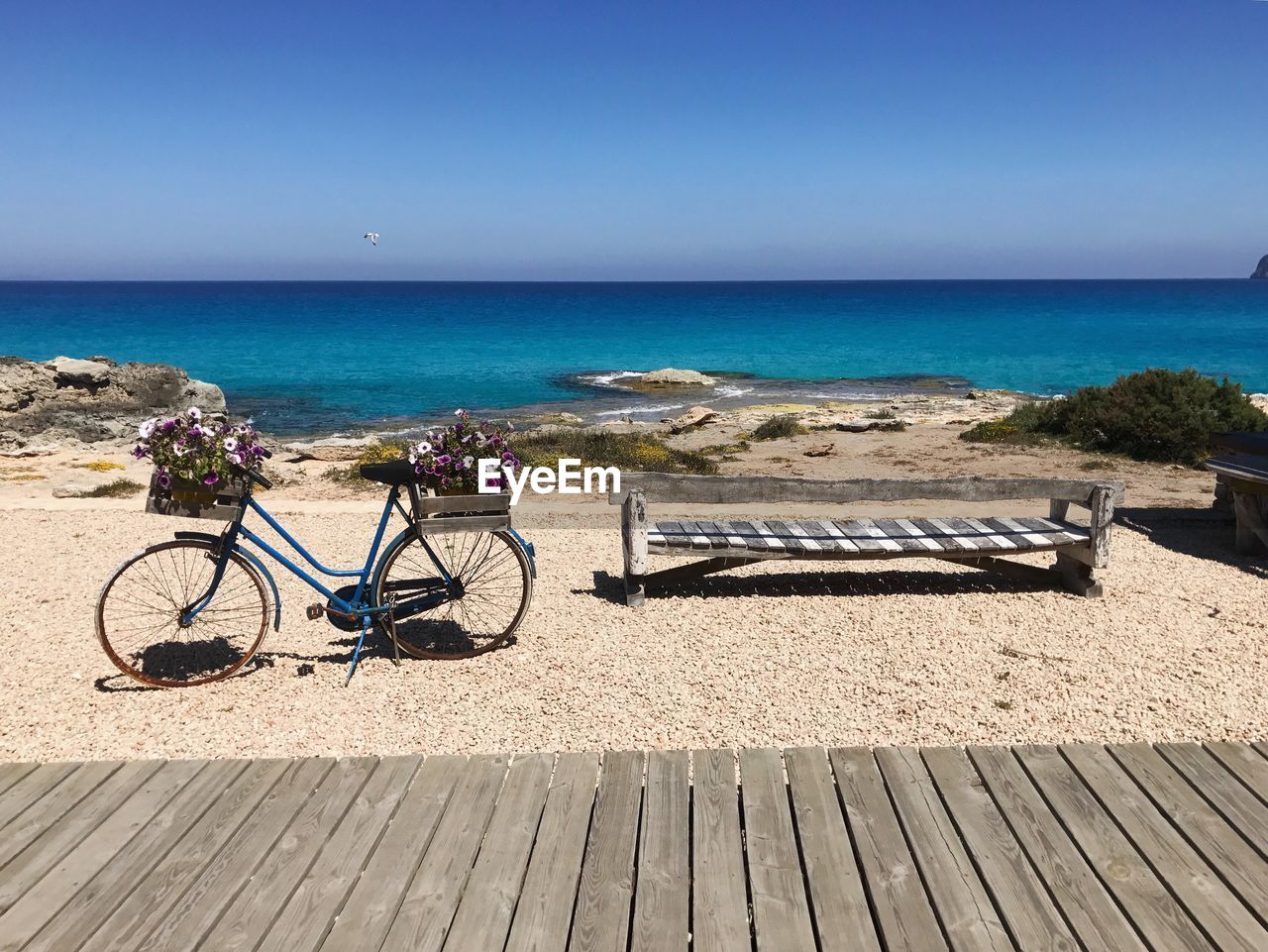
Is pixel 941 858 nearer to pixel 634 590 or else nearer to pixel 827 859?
pixel 827 859

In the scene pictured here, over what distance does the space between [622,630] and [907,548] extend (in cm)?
229

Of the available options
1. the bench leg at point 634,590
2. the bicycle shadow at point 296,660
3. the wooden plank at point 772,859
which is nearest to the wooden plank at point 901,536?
the bench leg at point 634,590

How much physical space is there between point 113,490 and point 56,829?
31.7ft

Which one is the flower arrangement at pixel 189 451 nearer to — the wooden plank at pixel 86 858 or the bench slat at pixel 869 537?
the wooden plank at pixel 86 858

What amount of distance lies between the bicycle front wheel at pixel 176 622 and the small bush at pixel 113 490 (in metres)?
4.52

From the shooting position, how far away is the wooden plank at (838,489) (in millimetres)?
6969

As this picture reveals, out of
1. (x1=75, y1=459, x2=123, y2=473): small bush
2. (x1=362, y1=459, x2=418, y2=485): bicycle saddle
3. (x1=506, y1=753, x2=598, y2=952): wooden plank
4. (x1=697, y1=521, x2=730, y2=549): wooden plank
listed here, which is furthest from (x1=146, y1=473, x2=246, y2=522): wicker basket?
(x1=75, y1=459, x2=123, y2=473): small bush

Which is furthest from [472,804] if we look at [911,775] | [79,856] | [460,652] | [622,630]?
[622,630]

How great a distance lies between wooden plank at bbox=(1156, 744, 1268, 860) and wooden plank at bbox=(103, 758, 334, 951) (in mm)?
3718

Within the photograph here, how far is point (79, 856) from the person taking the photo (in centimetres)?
339

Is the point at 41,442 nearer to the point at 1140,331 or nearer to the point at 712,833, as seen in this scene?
the point at 712,833

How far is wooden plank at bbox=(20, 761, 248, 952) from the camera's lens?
297 cm

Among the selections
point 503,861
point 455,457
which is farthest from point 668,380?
point 503,861

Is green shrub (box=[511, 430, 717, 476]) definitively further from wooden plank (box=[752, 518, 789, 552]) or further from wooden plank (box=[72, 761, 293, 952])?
wooden plank (box=[72, 761, 293, 952])
